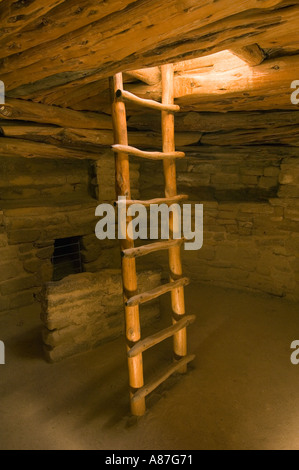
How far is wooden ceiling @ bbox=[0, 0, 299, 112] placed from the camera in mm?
1629

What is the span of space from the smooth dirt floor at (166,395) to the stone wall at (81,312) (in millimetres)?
138

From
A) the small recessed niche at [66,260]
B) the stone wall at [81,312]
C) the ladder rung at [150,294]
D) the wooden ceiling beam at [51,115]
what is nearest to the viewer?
the ladder rung at [150,294]

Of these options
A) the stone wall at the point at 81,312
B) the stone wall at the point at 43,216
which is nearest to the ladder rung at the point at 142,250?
the stone wall at the point at 81,312

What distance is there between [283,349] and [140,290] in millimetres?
1787

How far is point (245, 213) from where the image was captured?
5.00 meters

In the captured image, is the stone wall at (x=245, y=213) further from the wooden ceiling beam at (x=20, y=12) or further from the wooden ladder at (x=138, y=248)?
the wooden ceiling beam at (x=20, y=12)

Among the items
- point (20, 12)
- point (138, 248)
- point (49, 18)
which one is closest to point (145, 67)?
point (49, 18)

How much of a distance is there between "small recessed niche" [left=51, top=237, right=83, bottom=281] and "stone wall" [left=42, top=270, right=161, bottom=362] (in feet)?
6.18

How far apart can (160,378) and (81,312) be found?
3.77 ft

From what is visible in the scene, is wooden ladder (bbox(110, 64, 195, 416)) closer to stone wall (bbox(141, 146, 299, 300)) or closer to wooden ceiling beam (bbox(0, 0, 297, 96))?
wooden ceiling beam (bbox(0, 0, 297, 96))

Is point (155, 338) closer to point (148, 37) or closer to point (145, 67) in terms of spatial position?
point (145, 67)

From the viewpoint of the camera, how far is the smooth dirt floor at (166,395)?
2590mm

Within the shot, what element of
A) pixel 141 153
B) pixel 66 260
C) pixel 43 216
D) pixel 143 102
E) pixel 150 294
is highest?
pixel 143 102
